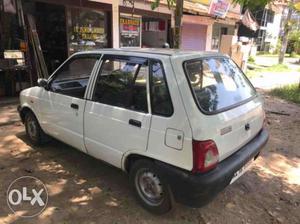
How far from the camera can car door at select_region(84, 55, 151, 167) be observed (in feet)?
10.0

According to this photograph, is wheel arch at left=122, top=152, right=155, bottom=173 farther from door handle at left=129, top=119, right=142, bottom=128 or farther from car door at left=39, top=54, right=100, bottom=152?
car door at left=39, top=54, right=100, bottom=152

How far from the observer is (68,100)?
386cm

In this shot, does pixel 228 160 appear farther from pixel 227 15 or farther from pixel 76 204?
pixel 227 15

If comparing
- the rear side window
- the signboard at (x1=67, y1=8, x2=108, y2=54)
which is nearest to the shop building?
the signboard at (x1=67, y1=8, x2=108, y2=54)

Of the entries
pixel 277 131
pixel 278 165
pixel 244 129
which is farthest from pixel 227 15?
pixel 244 129

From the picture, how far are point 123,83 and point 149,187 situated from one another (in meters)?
1.14

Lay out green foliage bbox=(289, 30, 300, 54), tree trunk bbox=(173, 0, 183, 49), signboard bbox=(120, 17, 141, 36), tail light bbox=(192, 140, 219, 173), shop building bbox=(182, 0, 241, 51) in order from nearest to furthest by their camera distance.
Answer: tail light bbox=(192, 140, 219, 173), tree trunk bbox=(173, 0, 183, 49), signboard bbox=(120, 17, 141, 36), shop building bbox=(182, 0, 241, 51), green foliage bbox=(289, 30, 300, 54)

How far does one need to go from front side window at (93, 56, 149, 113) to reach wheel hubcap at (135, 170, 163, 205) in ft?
2.20

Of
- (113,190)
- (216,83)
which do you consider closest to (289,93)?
(216,83)

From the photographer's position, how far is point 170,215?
124 inches

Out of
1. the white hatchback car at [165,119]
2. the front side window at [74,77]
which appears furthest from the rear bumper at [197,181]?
the front side window at [74,77]

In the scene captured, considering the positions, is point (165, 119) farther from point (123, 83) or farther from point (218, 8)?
point (218, 8)

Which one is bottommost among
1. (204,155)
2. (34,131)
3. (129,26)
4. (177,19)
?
(34,131)

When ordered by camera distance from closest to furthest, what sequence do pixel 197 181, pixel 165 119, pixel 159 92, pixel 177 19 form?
pixel 197 181 < pixel 165 119 < pixel 159 92 < pixel 177 19
